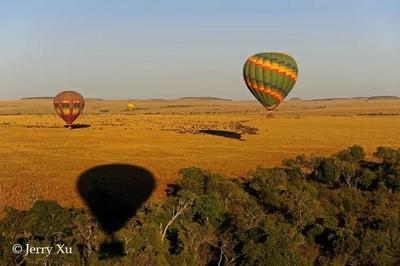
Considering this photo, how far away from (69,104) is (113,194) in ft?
144

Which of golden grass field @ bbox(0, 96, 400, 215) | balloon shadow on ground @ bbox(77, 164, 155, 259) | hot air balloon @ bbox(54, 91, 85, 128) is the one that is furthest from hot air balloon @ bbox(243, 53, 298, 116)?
hot air balloon @ bbox(54, 91, 85, 128)

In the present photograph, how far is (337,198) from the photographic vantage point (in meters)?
26.2

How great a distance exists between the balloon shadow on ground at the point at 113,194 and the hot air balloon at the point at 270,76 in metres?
20.9

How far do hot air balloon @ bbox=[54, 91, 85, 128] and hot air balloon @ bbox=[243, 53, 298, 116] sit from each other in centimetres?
2646

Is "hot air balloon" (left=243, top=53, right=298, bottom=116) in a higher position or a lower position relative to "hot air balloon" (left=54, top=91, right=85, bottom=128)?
higher

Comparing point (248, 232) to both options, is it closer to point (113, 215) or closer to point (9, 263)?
point (113, 215)

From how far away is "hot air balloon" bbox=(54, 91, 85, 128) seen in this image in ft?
227

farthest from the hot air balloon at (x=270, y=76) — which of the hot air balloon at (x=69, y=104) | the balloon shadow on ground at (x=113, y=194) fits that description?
the hot air balloon at (x=69, y=104)

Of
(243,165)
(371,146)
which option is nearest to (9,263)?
(243,165)

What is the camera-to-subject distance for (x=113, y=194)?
27.9m

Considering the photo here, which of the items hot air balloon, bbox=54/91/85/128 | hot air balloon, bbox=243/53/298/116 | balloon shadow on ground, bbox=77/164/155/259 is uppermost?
hot air balloon, bbox=243/53/298/116

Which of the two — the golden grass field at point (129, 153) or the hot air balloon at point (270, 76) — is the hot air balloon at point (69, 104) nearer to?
the golden grass field at point (129, 153)

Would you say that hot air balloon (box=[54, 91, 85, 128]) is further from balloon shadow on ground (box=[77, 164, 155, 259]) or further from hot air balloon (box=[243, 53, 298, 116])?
balloon shadow on ground (box=[77, 164, 155, 259])

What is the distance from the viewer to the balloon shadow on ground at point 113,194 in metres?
21.3
